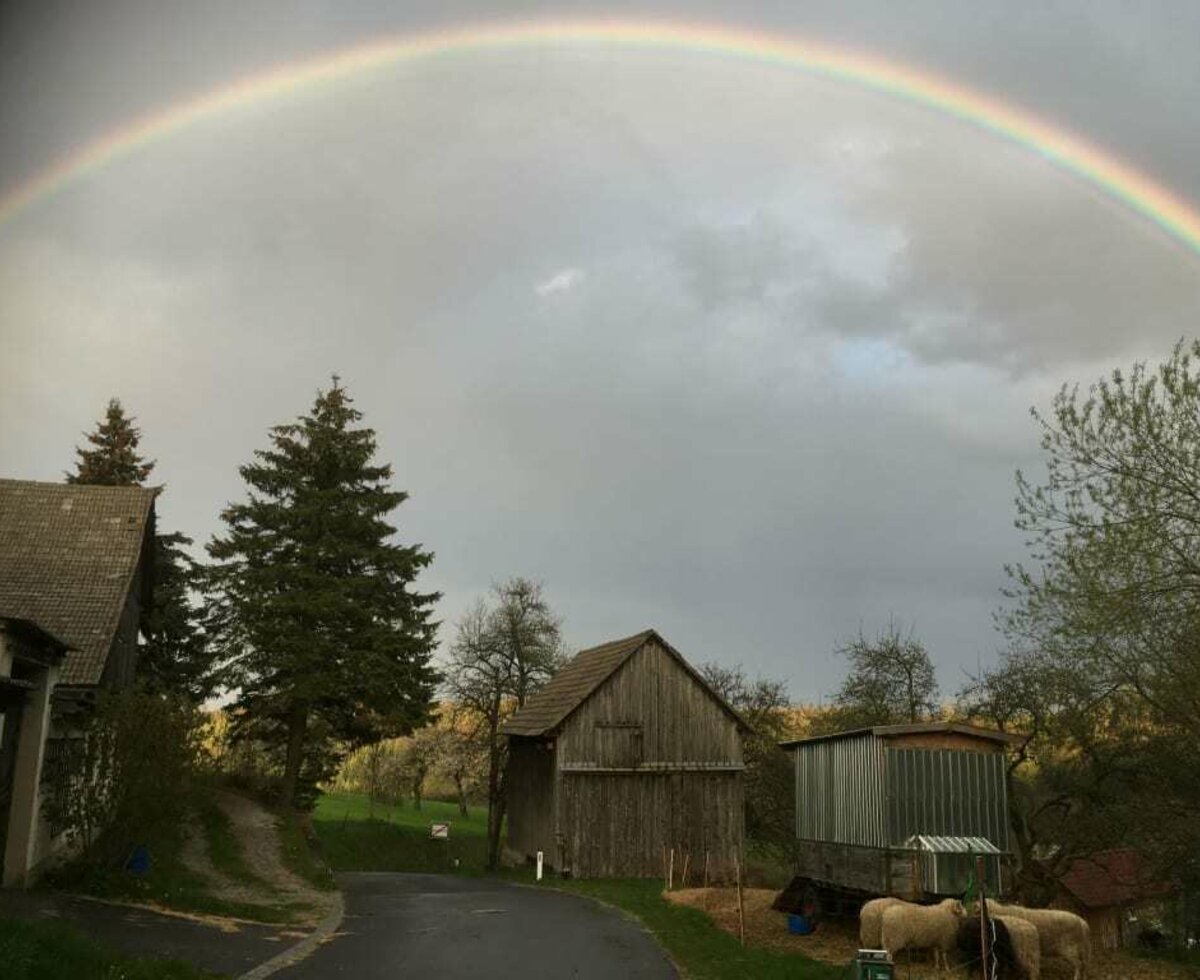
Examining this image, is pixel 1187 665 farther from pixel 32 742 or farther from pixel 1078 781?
pixel 32 742

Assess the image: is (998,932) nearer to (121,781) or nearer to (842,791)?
(842,791)

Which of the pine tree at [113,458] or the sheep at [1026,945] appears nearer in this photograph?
the sheep at [1026,945]

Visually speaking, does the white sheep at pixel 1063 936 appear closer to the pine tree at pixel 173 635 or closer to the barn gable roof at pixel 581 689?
the barn gable roof at pixel 581 689

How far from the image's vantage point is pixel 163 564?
3838 cm

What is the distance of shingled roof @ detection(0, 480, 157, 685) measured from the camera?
22.8m

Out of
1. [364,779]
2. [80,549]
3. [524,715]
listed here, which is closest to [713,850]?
[524,715]

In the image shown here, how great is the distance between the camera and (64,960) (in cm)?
1091

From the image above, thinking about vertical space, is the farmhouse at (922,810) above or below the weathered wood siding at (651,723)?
below

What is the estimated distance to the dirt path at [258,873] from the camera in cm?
2077

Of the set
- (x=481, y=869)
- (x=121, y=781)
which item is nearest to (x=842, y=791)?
(x=121, y=781)

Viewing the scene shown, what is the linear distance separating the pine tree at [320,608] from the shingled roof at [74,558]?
556 cm

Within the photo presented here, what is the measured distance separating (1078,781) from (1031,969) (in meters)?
14.3

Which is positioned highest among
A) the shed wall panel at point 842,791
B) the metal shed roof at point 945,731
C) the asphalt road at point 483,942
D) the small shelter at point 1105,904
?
the metal shed roof at point 945,731

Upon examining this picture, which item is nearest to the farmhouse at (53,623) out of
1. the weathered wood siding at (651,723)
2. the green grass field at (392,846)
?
the weathered wood siding at (651,723)
